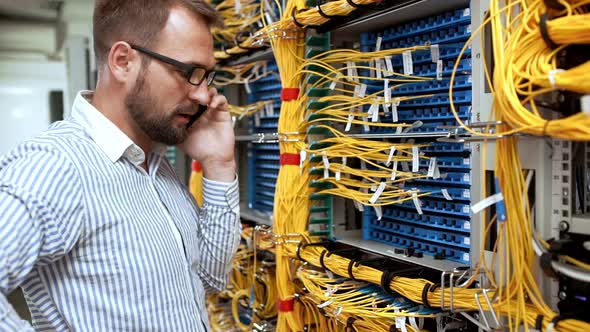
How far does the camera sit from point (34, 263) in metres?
0.99

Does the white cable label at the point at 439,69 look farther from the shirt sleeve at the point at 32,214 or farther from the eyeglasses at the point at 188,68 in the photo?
the shirt sleeve at the point at 32,214

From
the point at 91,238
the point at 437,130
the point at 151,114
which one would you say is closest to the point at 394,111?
the point at 437,130

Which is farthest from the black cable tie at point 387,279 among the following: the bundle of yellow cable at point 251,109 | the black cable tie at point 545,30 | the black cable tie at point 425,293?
the bundle of yellow cable at point 251,109

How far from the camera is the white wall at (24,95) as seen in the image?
196 inches

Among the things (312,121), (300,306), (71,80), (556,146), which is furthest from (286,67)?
(71,80)

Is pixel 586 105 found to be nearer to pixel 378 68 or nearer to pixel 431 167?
pixel 431 167

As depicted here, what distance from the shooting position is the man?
1004 millimetres

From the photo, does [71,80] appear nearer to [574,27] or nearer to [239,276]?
[239,276]

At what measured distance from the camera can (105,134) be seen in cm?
124

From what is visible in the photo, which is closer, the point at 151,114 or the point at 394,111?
the point at 151,114

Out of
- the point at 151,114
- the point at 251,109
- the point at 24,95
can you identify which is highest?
the point at 24,95

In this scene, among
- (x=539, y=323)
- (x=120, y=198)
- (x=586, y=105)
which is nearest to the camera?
(x=586, y=105)

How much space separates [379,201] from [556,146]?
67 cm

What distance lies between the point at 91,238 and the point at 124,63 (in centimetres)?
45
